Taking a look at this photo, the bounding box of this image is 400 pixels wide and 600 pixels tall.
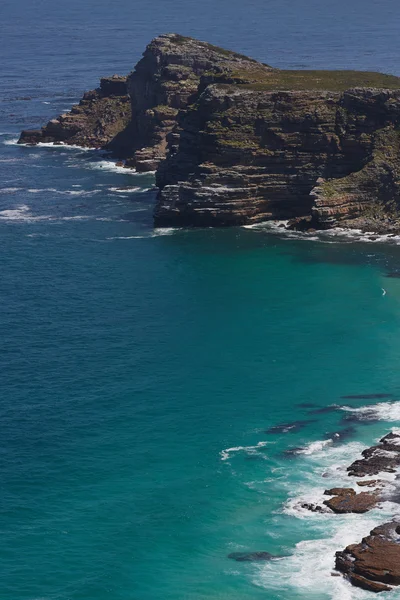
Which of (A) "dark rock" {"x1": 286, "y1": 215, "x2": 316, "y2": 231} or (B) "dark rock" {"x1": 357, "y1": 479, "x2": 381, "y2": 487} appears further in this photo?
(A) "dark rock" {"x1": 286, "y1": 215, "x2": 316, "y2": 231}

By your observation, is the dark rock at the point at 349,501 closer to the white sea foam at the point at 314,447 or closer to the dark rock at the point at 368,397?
the white sea foam at the point at 314,447

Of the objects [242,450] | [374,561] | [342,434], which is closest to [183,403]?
[242,450]

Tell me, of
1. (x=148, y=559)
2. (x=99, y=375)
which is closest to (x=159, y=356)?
(x=99, y=375)

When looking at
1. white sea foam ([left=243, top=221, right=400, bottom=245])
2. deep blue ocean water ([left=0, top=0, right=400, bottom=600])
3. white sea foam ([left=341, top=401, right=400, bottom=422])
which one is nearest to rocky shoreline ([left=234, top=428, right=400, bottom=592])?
deep blue ocean water ([left=0, top=0, right=400, bottom=600])

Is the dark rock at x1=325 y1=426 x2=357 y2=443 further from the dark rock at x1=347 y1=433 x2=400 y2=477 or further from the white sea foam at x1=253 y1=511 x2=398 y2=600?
the white sea foam at x1=253 y1=511 x2=398 y2=600

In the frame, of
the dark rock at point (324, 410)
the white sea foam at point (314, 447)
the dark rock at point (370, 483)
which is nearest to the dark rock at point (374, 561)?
the dark rock at point (370, 483)

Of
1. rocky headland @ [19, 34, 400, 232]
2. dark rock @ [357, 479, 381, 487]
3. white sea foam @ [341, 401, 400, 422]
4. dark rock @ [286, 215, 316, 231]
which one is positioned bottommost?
dark rock @ [357, 479, 381, 487]

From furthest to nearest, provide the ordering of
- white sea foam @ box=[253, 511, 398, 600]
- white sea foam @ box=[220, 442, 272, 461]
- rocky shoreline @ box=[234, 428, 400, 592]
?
white sea foam @ box=[220, 442, 272, 461]
white sea foam @ box=[253, 511, 398, 600]
rocky shoreline @ box=[234, 428, 400, 592]

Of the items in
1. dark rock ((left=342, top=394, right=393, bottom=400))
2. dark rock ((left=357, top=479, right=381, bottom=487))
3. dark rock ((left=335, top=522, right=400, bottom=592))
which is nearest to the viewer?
dark rock ((left=335, top=522, right=400, bottom=592))
